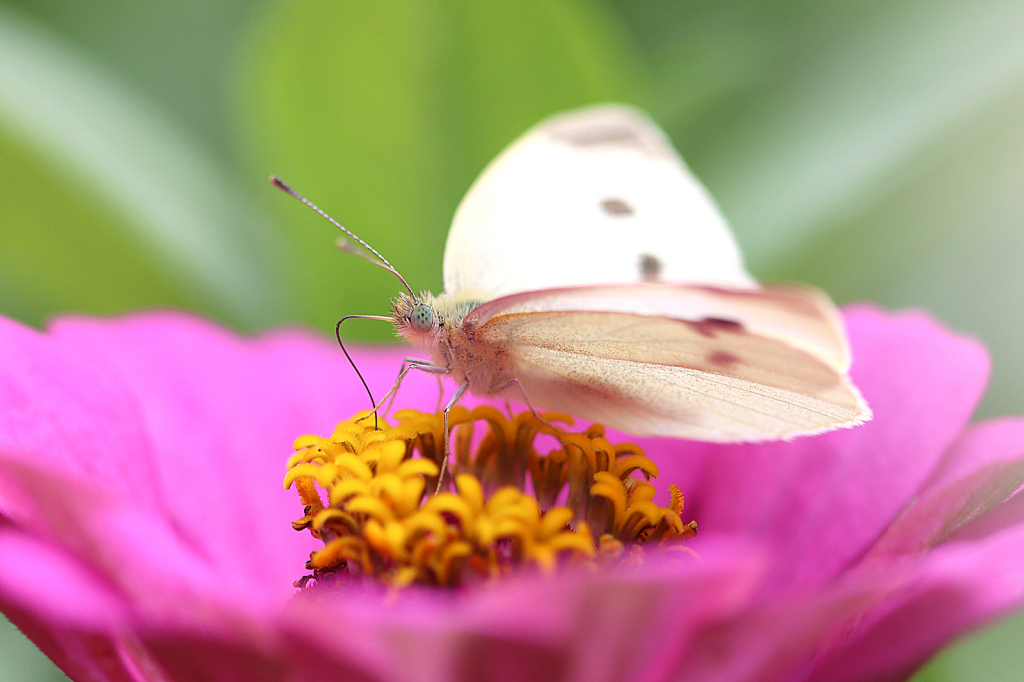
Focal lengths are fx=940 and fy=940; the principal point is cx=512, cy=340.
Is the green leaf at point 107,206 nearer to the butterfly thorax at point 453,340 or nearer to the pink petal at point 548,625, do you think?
the butterfly thorax at point 453,340

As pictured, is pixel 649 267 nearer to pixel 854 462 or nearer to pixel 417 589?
pixel 854 462

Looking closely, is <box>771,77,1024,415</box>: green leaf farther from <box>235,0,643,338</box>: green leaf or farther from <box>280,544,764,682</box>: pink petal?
<box>280,544,764,682</box>: pink petal

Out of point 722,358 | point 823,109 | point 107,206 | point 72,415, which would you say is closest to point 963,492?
point 722,358

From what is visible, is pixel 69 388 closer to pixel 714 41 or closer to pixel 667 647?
pixel 667 647

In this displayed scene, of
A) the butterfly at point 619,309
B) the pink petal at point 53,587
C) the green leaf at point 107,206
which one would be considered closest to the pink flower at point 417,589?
the pink petal at point 53,587

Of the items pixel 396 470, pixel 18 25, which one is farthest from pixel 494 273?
pixel 18 25

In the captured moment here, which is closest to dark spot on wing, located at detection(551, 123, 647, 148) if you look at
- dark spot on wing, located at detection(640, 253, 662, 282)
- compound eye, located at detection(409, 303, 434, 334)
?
dark spot on wing, located at detection(640, 253, 662, 282)
